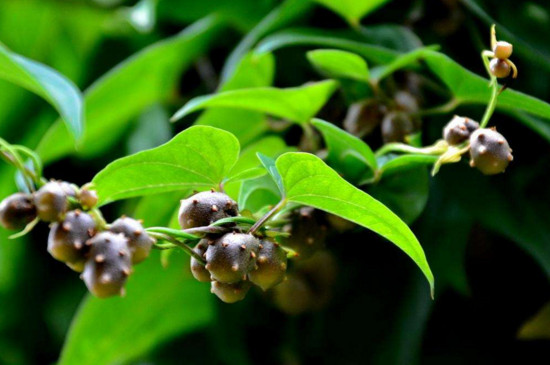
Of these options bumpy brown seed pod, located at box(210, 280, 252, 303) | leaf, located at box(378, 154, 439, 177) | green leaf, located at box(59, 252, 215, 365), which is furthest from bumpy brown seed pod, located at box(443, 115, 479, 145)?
green leaf, located at box(59, 252, 215, 365)

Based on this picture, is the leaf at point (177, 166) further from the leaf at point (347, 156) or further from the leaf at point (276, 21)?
the leaf at point (276, 21)

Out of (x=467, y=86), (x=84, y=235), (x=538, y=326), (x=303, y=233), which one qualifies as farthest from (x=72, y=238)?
(x=538, y=326)

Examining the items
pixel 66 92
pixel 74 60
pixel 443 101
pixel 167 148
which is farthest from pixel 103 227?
pixel 74 60

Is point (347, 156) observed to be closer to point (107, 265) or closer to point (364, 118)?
point (364, 118)

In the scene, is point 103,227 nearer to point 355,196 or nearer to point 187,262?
point 355,196

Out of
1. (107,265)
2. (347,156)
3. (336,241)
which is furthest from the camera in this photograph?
(336,241)

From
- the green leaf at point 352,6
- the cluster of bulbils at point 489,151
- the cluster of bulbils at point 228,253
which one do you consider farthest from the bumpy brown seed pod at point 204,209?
the green leaf at point 352,6

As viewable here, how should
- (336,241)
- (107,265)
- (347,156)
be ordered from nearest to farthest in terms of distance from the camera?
(107,265)
(347,156)
(336,241)
